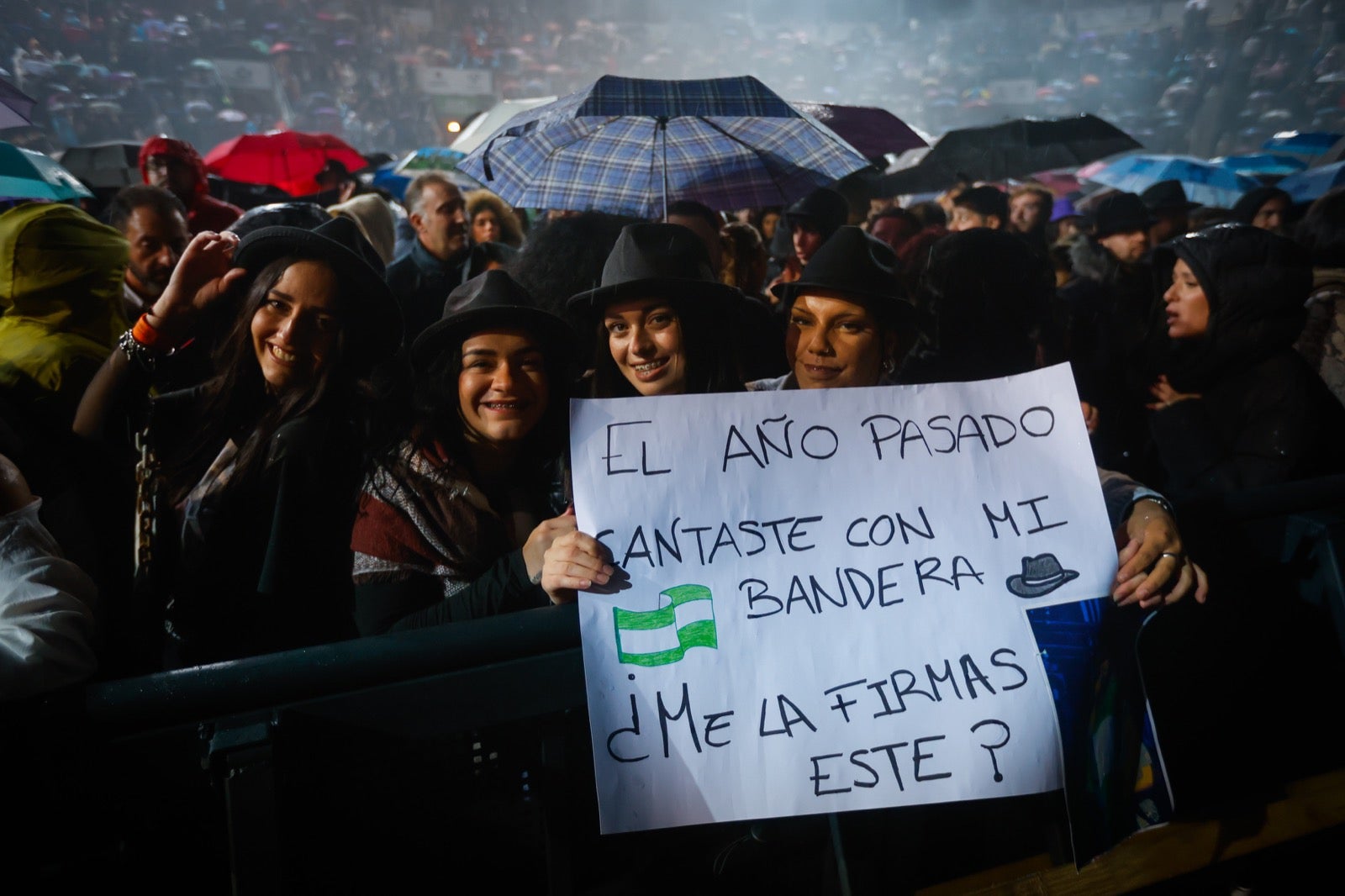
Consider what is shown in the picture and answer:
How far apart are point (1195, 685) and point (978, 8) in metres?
47.5

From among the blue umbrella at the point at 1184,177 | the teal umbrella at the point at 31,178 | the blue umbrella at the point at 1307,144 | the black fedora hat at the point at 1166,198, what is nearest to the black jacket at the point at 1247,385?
the black fedora hat at the point at 1166,198

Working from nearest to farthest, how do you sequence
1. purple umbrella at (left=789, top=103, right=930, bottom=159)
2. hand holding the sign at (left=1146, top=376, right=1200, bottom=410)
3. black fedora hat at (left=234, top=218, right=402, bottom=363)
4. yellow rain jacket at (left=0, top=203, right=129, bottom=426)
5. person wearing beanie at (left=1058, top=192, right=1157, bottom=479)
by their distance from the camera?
black fedora hat at (left=234, top=218, right=402, bottom=363), yellow rain jacket at (left=0, top=203, right=129, bottom=426), hand holding the sign at (left=1146, top=376, right=1200, bottom=410), person wearing beanie at (left=1058, top=192, right=1157, bottom=479), purple umbrella at (left=789, top=103, right=930, bottom=159)

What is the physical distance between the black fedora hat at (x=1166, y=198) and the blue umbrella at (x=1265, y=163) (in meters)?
5.12

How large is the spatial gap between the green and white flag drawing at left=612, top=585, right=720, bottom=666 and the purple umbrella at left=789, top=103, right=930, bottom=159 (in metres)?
4.51

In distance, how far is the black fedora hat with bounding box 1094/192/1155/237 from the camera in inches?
238

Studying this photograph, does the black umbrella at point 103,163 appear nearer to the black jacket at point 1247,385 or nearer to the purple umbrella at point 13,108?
the purple umbrella at point 13,108

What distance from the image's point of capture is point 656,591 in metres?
1.32

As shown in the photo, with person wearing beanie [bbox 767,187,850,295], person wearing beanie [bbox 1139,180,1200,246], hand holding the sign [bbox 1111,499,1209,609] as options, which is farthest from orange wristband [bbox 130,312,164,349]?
person wearing beanie [bbox 1139,180,1200,246]

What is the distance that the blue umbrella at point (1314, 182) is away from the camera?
Answer: 7.70 metres

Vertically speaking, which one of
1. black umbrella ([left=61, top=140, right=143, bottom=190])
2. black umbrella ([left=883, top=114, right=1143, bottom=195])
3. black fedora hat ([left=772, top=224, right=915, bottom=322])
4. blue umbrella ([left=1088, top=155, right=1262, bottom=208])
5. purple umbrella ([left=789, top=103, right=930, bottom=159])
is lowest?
black fedora hat ([left=772, top=224, right=915, bottom=322])

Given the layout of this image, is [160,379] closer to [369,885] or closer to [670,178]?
[369,885]

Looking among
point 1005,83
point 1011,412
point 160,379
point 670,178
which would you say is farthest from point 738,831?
point 1005,83

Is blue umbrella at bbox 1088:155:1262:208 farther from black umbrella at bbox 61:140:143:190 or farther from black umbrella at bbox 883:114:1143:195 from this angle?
black umbrella at bbox 61:140:143:190

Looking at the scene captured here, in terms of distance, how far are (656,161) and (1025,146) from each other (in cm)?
431
